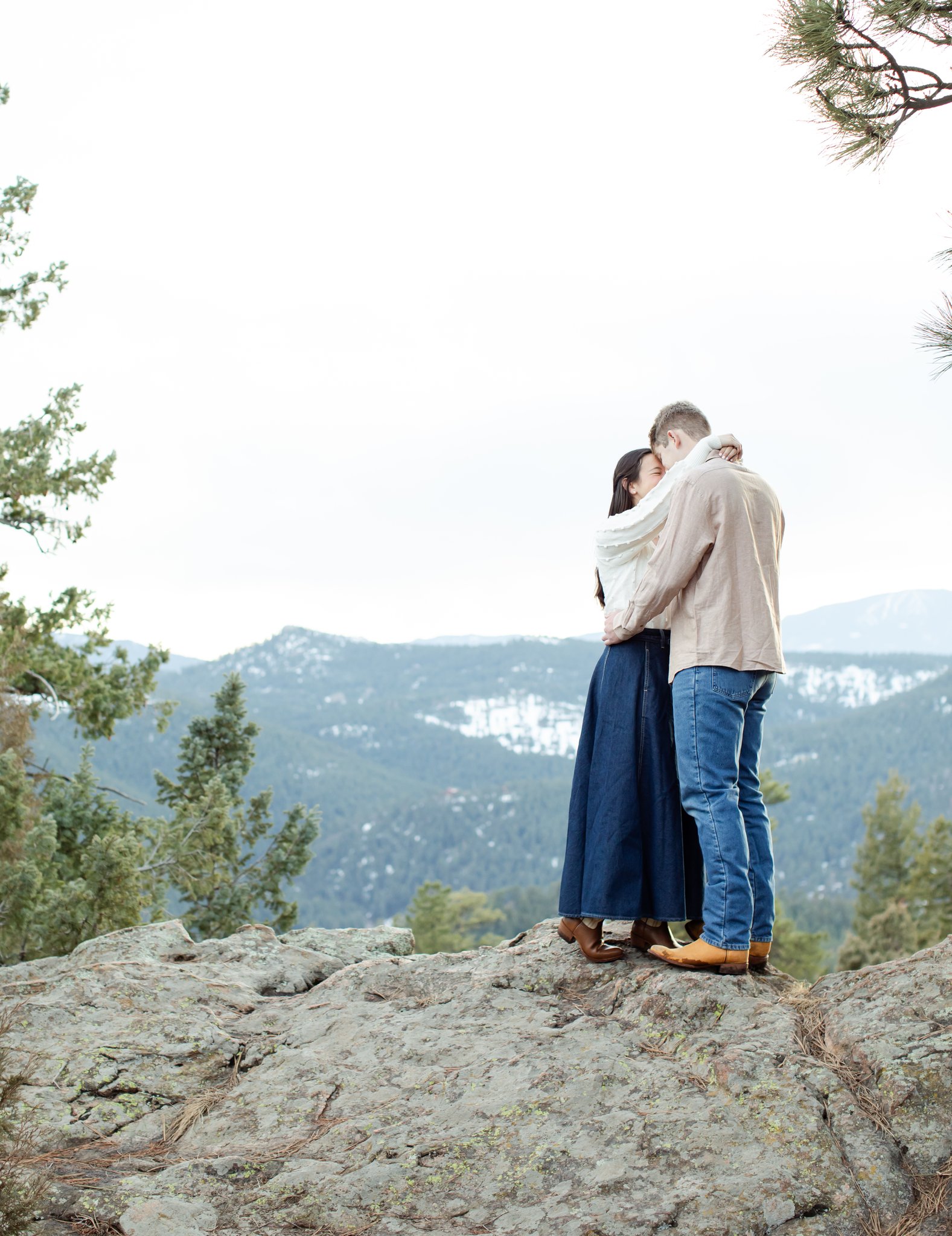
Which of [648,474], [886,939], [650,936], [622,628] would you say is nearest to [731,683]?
[622,628]

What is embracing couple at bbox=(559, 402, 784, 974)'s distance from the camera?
3564 millimetres

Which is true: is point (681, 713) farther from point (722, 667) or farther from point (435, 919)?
point (435, 919)

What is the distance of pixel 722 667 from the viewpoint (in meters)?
3.61

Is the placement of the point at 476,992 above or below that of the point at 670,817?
below

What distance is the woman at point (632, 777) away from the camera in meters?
3.80

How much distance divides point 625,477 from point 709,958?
197cm

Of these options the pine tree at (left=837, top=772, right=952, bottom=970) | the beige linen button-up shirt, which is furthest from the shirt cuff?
the pine tree at (left=837, top=772, right=952, bottom=970)

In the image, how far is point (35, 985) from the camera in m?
4.07

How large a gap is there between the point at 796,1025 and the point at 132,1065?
238cm

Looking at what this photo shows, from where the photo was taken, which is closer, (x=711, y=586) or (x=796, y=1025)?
(x=796, y=1025)

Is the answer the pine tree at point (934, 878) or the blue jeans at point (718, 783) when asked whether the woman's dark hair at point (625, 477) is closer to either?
the blue jeans at point (718, 783)

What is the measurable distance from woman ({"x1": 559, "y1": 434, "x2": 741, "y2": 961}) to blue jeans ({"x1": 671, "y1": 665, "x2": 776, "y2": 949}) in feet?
0.66

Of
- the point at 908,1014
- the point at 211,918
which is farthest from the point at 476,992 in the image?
the point at 211,918

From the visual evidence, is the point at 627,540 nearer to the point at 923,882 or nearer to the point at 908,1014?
the point at 908,1014
